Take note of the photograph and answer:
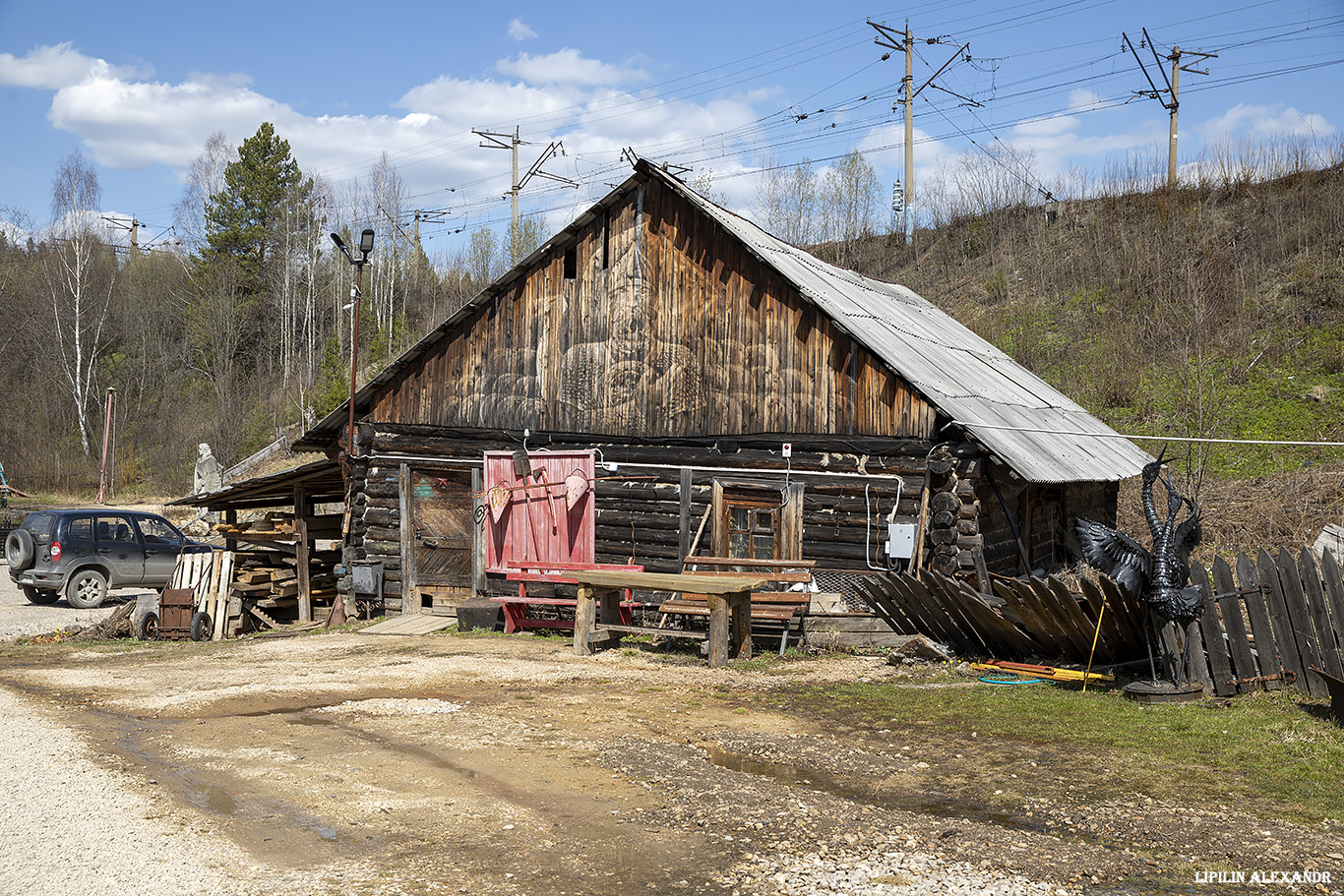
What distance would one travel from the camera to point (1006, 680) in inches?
399

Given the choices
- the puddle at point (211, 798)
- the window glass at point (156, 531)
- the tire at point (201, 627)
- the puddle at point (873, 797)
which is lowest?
the tire at point (201, 627)

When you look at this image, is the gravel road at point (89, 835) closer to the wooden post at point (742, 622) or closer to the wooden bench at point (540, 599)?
the wooden post at point (742, 622)

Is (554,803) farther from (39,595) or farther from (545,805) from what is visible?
(39,595)

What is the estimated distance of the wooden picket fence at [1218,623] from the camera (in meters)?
8.38

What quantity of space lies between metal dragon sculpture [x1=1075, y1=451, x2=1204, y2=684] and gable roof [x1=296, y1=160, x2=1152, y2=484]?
109 inches

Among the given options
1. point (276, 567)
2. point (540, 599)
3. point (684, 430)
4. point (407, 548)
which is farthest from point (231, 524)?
point (684, 430)

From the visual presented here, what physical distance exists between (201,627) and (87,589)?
17.9 ft

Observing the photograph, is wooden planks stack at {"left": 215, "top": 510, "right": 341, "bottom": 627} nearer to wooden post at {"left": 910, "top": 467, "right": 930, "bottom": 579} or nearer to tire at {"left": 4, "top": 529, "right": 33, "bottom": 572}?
tire at {"left": 4, "top": 529, "right": 33, "bottom": 572}

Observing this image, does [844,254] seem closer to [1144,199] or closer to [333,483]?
[1144,199]

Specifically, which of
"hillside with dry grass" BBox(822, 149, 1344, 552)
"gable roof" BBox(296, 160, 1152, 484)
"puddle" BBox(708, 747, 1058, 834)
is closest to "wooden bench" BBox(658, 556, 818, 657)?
"gable roof" BBox(296, 160, 1152, 484)

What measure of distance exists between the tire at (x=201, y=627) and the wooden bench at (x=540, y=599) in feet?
16.1

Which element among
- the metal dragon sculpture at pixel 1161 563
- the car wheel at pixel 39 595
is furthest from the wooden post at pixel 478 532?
the metal dragon sculpture at pixel 1161 563

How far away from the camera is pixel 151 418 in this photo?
4641 cm

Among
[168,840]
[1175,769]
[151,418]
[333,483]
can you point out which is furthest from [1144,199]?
[151,418]
